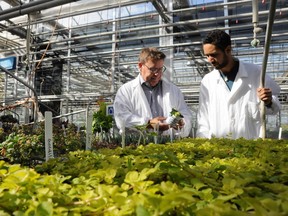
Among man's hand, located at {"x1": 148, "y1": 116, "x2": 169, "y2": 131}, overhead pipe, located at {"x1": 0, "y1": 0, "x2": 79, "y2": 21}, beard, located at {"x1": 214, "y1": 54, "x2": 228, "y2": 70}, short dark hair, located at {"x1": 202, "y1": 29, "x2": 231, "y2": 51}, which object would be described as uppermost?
overhead pipe, located at {"x1": 0, "y1": 0, "x2": 79, "y2": 21}

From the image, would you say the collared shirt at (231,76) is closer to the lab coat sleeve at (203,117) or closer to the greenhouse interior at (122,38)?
the lab coat sleeve at (203,117)

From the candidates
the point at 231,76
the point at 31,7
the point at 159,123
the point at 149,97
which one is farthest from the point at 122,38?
the point at 159,123

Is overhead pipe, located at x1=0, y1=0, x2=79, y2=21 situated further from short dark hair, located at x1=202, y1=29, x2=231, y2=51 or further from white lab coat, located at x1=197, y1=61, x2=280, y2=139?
white lab coat, located at x1=197, y1=61, x2=280, y2=139

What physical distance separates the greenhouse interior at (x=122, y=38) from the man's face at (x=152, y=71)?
1.41 m

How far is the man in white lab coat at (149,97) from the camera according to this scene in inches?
72.6

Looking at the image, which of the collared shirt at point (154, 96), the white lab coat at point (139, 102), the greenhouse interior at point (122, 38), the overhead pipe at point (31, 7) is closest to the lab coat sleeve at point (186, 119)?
the white lab coat at point (139, 102)

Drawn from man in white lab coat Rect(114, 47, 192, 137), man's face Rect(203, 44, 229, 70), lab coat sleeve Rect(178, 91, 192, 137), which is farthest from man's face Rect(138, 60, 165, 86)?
man's face Rect(203, 44, 229, 70)

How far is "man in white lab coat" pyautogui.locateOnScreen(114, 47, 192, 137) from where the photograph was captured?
1845 millimetres

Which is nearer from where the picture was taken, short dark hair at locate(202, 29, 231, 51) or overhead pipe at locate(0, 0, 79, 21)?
short dark hair at locate(202, 29, 231, 51)

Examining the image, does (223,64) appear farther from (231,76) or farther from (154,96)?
(154,96)

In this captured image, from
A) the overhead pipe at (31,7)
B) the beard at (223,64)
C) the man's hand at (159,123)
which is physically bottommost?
the man's hand at (159,123)

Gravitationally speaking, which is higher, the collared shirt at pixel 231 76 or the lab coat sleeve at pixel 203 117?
the collared shirt at pixel 231 76

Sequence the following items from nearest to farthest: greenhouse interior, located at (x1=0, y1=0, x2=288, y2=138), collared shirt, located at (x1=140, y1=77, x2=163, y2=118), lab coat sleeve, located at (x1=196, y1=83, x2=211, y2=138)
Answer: lab coat sleeve, located at (x1=196, y1=83, x2=211, y2=138) → collared shirt, located at (x1=140, y1=77, x2=163, y2=118) → greenhouse interior, located at (x1=0, y1=0, x2=288, y2=138)

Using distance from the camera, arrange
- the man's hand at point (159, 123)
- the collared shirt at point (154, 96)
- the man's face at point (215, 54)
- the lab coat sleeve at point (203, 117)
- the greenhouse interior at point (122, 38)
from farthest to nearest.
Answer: the greenhouse interior at point (122, 38)
the collared shirt at point (154, 96)
the lab coat sleeve at point (203, 117)
the man's face at point (215, 54)
the man's hand at point (159, 123)
